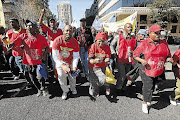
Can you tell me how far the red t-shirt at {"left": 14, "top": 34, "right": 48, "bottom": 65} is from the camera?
3.51m

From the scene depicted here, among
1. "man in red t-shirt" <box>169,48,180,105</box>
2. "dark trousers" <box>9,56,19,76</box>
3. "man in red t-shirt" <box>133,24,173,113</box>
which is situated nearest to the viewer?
"man in red t-shirt" <box>133,24,173,113</box>

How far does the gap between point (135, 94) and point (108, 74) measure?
129 cm

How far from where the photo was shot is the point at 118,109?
318 centimetres

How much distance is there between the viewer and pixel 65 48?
3445 mm

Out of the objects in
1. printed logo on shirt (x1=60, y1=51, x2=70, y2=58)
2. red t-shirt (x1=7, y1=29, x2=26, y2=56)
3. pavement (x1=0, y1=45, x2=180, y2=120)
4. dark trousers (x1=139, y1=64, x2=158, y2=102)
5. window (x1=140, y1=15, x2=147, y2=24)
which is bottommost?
pavement (x1=0, y1=45, x2=180, y2=120)

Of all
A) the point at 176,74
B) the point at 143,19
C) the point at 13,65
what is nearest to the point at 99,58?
the point at 176,74

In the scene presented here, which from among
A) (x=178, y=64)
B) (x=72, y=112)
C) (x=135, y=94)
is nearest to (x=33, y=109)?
(x=72, y=112)

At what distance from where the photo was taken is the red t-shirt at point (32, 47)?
351 centimetres

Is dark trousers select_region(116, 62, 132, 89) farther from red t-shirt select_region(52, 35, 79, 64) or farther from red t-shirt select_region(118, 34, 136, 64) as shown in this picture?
red t-shirt select_region(52, 35, 79, 64)

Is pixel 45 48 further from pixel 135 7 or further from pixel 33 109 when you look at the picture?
pixel 135 7

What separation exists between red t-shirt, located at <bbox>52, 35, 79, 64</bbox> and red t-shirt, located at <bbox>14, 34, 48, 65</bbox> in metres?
0.58

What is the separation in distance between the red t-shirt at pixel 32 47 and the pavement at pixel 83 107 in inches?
44.3

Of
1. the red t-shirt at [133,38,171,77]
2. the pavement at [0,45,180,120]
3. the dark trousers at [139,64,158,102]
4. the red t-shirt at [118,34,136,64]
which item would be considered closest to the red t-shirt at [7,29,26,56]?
the pavement at [0,45,180,120]

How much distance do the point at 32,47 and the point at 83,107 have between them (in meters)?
2.11
